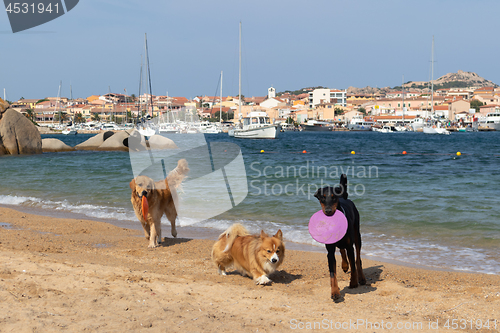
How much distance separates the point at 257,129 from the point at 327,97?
126724 millimetres

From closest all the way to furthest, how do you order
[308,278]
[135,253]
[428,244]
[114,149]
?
1. [308,278]
2. [135,253]
3. [428,244]
4. [114,149]

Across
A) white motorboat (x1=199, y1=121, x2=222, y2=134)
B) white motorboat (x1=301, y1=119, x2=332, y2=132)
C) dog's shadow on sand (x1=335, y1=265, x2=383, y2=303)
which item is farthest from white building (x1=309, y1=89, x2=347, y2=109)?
dog's shadow on sand (x1=335, y1=265, x2=383, y2=303)

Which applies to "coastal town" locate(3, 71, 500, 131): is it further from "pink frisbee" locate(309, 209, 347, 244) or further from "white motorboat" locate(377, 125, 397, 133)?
"pink frisbee" locate(309, 209, 347, 244)

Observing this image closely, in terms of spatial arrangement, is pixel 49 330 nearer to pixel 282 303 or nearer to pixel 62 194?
pixel 282 303

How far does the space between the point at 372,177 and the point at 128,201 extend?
9803mm

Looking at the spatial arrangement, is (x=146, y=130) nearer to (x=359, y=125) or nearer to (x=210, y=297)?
(x=210, y=297)

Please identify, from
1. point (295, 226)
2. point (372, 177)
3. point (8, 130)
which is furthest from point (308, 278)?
point (8, 130)

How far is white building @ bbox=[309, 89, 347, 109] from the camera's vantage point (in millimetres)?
175375

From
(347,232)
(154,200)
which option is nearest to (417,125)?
(154,200)

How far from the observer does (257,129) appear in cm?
5616

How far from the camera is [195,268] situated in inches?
243

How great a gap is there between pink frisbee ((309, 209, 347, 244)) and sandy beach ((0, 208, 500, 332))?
733 millimetres

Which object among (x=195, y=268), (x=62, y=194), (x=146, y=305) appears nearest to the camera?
(x=146, y=305)

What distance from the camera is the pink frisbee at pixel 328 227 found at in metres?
4.41
